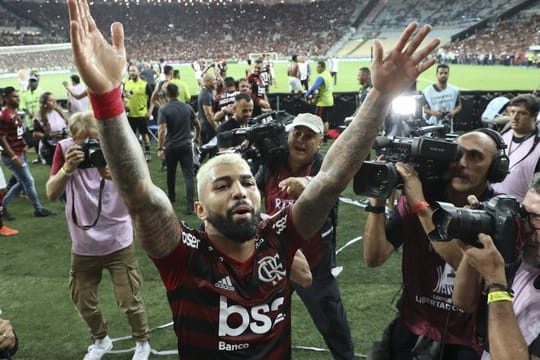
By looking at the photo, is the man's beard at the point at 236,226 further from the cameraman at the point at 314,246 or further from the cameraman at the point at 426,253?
the cameraman at the point at 314,246

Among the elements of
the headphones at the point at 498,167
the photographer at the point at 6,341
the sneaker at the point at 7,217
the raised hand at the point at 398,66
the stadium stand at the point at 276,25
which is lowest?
the sneaker at the point at 7,217

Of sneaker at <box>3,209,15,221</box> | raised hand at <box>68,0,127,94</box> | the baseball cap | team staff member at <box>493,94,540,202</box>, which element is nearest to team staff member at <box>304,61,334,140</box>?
team staff member at <box>493,94,540,202</box>

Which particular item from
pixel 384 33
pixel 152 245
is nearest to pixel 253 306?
pixel 152 245

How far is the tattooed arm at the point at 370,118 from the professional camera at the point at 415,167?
0.47 m

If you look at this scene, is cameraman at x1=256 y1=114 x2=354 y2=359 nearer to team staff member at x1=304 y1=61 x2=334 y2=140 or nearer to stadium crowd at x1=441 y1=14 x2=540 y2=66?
team staff member at x1=304 y1=61 x2=334 y2=140

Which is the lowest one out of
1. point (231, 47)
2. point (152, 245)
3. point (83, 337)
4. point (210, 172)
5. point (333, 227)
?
point (83, 337)

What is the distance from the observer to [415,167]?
2.37m

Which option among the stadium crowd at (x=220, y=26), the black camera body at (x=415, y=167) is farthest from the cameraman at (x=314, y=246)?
the stadium crowd at (x=220, y=26)

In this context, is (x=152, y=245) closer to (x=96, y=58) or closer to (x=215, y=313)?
(x=215, y=313)

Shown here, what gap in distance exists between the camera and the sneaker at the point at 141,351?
3.61 meters

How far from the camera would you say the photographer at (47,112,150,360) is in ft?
10.9

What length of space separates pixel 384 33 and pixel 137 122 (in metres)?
45.9

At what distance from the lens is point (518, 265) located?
1.94 m

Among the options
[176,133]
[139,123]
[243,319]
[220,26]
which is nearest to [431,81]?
[139,123]
